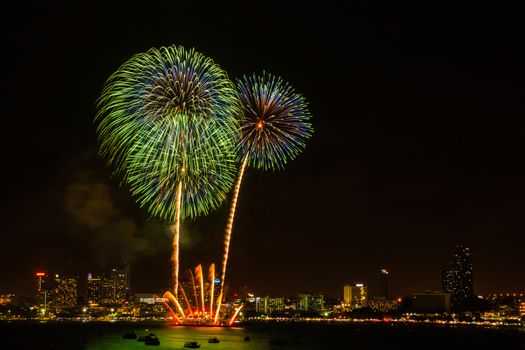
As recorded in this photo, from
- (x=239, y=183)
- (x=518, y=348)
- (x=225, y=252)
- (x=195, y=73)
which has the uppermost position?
(x=195, y=73)

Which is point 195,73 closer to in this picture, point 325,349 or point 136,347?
point 136,347

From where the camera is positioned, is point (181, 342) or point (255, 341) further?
point (255, 341)

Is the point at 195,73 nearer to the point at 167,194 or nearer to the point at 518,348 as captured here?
the point at 167,194

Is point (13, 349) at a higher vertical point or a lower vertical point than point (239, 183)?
lower

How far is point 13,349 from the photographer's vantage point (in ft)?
295

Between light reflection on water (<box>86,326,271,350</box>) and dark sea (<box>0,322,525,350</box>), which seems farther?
dark sea (<box>0,322,525,350</box>)

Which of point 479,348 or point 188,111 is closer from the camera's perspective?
point 188,111

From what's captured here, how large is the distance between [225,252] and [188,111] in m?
20.1

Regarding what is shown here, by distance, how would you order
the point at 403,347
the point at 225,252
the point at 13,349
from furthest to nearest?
the point at 403,347 → the point at 13,349 → the point at 225,252

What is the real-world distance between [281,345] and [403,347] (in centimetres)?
1926

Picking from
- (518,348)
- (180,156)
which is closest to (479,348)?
(518,348)

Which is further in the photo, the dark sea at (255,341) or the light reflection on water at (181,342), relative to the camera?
the dark sea at (255,341)

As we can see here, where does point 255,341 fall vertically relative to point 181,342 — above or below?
below

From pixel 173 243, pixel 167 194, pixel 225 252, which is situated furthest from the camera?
pixel 225 252
